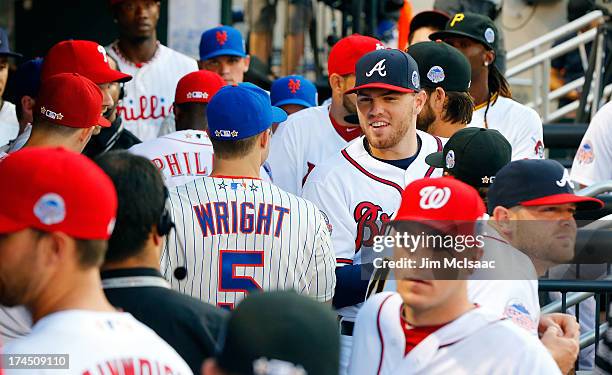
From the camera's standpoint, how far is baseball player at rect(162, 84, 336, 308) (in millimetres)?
4277

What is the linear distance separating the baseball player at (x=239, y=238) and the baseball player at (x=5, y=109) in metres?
2.41

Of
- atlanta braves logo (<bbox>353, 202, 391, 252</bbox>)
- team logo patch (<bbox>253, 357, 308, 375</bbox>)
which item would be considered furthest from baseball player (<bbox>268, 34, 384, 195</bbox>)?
team logo patch (<bbox>253, 357, 308, 375</bbox>)

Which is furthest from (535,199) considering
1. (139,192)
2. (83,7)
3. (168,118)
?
(83,7)

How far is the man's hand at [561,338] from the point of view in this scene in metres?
3.69

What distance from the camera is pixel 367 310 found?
11.5ft

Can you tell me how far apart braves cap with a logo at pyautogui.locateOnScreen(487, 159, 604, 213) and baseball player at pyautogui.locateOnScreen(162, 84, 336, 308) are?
73 cm

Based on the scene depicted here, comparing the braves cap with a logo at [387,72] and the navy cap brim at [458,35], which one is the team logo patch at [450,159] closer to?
the braves cap with a logo at [387,72]

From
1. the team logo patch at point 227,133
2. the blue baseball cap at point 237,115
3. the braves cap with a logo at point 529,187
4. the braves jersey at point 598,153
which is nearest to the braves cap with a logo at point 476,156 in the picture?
the braves cap with a logo at point 529,187

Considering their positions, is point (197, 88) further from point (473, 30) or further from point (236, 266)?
point (236, 266)

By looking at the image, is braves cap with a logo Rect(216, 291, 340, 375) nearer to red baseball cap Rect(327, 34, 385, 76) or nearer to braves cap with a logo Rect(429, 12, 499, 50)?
A: red baseball cap Rect(327, 34, 385, 76)

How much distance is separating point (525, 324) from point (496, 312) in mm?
188

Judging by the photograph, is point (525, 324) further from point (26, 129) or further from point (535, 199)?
point (26, 129)

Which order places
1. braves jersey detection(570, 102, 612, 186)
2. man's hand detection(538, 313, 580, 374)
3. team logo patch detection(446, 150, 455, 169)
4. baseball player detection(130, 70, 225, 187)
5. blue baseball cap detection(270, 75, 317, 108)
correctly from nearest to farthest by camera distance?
1. man's hand detection(538, 313, 580, 374)
2. team logo patch detection(446, 150, 455, 169)
3. baseball player detection(130, 70, 225, 187)
4. braves jersey detection(570, 102, 612, 186)
5. blue baseball cap detection(270, 75, 317, 108)

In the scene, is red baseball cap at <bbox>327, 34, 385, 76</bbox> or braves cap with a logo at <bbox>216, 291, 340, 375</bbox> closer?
braves cap with a logo at <bbox>216, 291, 340, 375</bbox>
